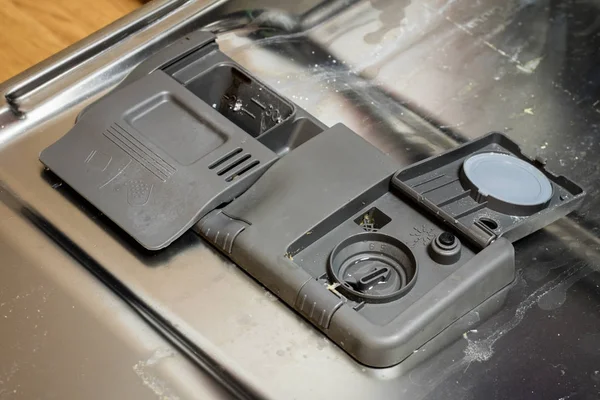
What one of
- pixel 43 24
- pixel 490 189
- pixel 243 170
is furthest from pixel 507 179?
pixel 43 24

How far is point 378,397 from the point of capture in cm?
63

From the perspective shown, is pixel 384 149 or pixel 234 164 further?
pixel 384 149

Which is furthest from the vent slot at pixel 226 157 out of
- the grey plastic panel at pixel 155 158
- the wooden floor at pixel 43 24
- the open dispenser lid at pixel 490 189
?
the wooden floor at pixel 43 24

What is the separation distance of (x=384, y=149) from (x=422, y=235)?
0.52 feet

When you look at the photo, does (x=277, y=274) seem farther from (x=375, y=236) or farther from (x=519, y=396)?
(x=519, y=396)

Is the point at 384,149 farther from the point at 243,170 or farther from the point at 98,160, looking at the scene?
the point at 98,160

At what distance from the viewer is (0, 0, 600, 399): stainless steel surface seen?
64cm

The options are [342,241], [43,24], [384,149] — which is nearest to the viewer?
[342,241]

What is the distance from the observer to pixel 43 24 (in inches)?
39.3

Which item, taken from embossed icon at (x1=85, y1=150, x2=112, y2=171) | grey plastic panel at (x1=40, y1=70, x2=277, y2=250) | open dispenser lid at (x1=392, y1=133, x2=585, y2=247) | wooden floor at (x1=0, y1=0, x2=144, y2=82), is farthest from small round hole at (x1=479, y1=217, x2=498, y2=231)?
wooden floor at (x1=0, y1=0, x2=144, y2=82)

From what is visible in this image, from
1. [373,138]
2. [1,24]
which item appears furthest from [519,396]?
[1,24]

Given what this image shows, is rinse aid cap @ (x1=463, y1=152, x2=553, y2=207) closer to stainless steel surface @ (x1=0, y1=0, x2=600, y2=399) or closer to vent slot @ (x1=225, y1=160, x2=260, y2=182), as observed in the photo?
stainless steel surface @ (x1=0, y1=0, x2=600, y2=399)

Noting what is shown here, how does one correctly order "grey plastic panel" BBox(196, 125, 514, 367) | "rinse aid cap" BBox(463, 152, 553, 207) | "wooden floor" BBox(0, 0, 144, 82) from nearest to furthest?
"grey plastic panel" BBox(196, 125, 514, 367) < "rinse aid cap" BBox(463, 152, 553, 207) < "wooden floor" BBox(0, 0, 144, 82)

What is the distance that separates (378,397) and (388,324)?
0.05 metres
